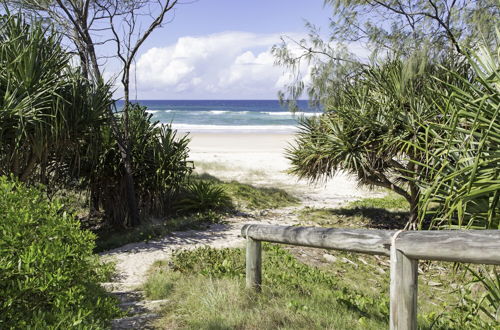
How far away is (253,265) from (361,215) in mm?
8531

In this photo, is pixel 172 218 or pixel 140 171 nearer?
pixel 140 171

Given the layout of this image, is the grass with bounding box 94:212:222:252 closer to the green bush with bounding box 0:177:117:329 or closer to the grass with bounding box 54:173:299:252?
the grass with bounding box 54:173:299:252

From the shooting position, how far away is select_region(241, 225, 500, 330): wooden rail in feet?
9.68

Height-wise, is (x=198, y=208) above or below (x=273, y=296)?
below

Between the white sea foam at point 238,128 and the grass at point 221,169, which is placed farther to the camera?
the white sea foam at point 238,128

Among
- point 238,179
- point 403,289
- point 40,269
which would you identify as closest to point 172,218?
point 40,269

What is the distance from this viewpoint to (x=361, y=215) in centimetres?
1321

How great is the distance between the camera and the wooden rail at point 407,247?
295 cm

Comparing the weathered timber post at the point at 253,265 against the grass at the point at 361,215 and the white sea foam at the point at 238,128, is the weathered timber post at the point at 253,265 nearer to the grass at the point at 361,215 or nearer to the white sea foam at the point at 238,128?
the grass at the point at 361,215

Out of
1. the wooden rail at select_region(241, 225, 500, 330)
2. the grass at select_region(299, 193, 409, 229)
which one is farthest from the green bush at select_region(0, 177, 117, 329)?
the grass at select_region(299, 193, 409, 229)

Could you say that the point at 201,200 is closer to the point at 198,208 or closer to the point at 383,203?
the point at 198,208

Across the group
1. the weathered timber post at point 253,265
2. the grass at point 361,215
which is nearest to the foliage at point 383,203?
the grass at point 361,215

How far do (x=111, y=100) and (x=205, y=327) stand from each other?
6.78m

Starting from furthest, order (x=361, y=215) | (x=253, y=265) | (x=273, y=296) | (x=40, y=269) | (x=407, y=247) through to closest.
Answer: (x=361, y=215) < (x=253, y=265) < (x=273, y=296) < (x=40, y=269) < (x=407, y=247)
